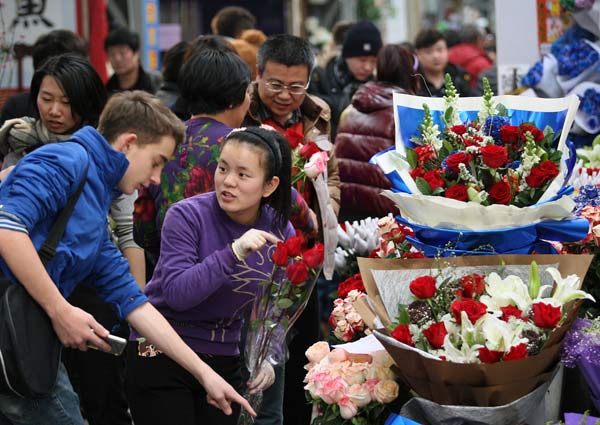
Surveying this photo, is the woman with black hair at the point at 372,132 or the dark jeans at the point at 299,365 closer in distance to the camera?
the dark jeans at the point at 299,365

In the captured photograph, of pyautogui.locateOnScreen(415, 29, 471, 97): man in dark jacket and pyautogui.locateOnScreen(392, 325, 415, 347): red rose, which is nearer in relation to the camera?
pyautogui.locateOnScreen(392, 325, 415, 347): red rose

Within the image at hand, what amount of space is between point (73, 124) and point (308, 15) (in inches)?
814

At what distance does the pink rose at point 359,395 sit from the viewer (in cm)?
297

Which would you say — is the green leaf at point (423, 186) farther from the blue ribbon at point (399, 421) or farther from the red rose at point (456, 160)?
the blue ribbon at point (399, 421)

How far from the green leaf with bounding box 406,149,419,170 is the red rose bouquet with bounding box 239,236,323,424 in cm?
44

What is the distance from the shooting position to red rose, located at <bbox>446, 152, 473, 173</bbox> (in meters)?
3.13

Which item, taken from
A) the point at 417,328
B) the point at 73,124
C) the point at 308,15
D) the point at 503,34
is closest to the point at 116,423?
the point at 73,124

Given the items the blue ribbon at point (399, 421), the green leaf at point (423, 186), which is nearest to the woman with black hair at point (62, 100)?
the green leaf at point (423, 186)

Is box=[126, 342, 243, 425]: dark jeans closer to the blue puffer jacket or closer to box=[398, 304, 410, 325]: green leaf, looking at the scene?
the blue puffer jacket

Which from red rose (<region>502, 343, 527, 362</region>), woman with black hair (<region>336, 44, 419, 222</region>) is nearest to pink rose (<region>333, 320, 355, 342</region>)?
red rose (<region>502, 343, 527, 362</region>)

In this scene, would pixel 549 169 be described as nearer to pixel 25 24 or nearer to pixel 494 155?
pixel 494 155

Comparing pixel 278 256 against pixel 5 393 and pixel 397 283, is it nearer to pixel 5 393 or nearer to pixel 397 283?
pixel 397 283

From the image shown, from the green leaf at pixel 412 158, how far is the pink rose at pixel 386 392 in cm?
76

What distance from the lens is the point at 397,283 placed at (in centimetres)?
296
